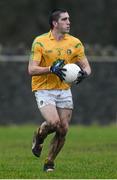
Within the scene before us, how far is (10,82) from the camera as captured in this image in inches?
1237

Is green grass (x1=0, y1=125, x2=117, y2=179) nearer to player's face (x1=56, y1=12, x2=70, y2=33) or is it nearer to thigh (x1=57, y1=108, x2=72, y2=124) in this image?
thigh (x1=57, y1=108, x2=72, y2=124)

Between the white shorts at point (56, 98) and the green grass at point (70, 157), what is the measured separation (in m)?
0.99

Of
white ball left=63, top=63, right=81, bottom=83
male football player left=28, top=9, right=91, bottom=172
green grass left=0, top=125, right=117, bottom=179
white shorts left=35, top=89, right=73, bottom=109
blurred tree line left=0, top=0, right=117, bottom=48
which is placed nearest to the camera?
green grass left=0, top=125, right=117, bottom=179

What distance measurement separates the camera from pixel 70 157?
17.8 metres

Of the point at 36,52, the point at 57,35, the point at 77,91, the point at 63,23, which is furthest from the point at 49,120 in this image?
the point at 77,91

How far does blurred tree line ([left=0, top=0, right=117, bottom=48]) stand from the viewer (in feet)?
154

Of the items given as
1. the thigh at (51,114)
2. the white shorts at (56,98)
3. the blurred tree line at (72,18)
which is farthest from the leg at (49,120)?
the blurred tree line at (72,18)

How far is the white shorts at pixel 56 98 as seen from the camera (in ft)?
48.0

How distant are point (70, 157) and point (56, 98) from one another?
3356mm

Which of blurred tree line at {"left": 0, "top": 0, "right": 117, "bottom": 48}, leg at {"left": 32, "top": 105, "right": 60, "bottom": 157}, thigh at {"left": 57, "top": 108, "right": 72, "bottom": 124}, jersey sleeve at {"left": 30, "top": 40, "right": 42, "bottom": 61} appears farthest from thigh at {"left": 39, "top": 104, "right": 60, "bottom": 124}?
blurred tree line at {"left": 0, "top": 0, "right": 117, "bottom": 48}

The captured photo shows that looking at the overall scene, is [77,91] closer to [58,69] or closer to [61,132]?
[61,132]

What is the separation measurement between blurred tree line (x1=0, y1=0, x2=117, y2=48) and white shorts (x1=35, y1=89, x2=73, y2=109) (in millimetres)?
32013

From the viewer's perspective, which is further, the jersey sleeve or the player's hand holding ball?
the jersey sleeve

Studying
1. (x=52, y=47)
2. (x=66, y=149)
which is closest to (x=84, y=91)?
(x=66, y=149)
